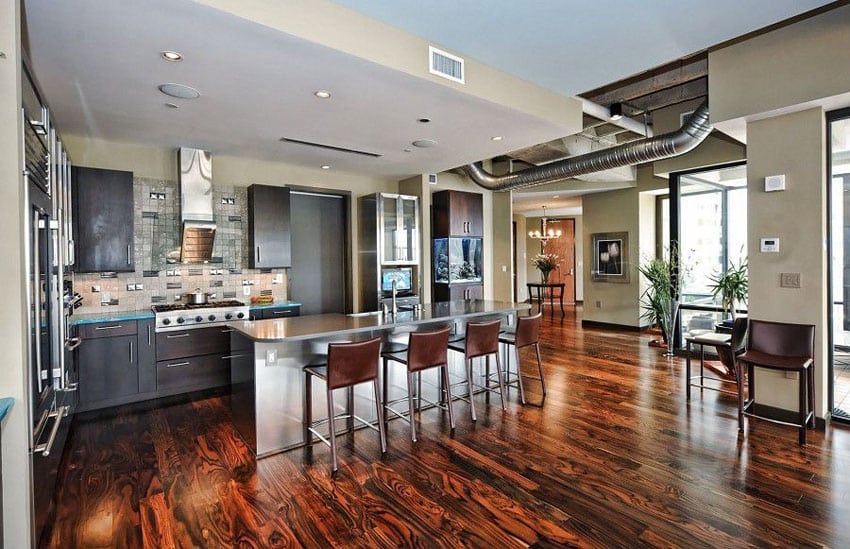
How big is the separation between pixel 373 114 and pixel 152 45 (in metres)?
1.73

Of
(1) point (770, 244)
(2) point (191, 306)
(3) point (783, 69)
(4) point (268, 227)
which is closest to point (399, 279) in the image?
(4) point (268, 227)

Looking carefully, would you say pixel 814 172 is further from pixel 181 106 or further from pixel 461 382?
pixel 181 106

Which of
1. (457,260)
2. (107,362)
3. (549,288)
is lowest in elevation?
(107,362)

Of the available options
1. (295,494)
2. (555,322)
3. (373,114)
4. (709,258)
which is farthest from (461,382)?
(555,322)

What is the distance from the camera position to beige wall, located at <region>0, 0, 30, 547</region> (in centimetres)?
178

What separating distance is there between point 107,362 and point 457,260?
486cm

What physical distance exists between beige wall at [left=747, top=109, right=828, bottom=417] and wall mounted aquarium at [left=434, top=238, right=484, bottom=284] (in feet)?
13.5

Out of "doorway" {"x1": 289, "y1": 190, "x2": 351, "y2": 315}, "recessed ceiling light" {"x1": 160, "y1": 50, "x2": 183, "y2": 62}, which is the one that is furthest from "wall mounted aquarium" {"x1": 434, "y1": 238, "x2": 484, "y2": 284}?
"recessed ceiling light" {"x1": 160, "y1": 50, "x2": 183, "y2": 62}

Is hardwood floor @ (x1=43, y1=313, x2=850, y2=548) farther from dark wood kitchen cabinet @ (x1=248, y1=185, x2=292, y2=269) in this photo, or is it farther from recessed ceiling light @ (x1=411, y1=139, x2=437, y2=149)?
recessed ceiling light @ (x1=411, y1=139, x2=437, y2=149)

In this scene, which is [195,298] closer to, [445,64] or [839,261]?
[445,64]

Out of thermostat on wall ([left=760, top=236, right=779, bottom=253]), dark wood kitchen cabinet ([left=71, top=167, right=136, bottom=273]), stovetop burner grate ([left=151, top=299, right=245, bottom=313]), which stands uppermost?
dark wood kitchen cabinet ([left=71, top=167, right=136, bottom=273])

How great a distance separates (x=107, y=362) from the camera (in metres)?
4.30

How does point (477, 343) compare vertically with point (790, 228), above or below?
below

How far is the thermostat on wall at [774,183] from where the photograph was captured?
3779mm
